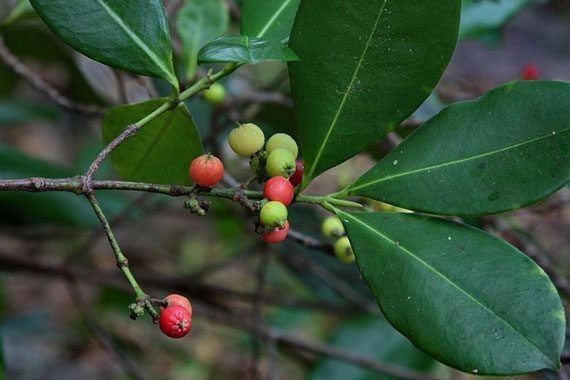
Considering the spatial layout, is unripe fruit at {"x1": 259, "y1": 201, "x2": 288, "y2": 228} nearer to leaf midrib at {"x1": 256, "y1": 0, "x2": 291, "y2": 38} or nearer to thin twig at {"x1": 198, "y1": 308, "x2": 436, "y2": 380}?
leaf midrib at {"x1": 256, "y1": 0, "x2": 291, "y2": 38}

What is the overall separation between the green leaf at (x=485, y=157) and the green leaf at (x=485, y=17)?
2.83 ft

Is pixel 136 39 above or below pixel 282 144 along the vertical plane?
above

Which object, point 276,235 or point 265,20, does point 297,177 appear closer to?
point 276,235

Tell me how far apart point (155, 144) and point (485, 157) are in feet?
1.48

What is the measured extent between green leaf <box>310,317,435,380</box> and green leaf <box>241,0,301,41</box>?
49.2 inches

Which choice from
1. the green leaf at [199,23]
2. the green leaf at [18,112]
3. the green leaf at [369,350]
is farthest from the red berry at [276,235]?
the green leaf at [18,112]

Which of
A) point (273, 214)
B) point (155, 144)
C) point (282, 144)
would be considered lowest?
point (273, 214)

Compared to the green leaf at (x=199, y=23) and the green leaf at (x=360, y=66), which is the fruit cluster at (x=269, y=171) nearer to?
the green leaf at (x=360, y=66)

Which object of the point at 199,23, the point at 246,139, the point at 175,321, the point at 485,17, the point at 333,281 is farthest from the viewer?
the point at 333,281

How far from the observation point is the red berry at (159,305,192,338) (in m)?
0.77

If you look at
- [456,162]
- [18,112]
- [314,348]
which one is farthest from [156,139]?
[18,112]

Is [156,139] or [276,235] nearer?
[276,235]

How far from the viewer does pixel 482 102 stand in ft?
2.72

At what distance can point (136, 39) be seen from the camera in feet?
2.78
